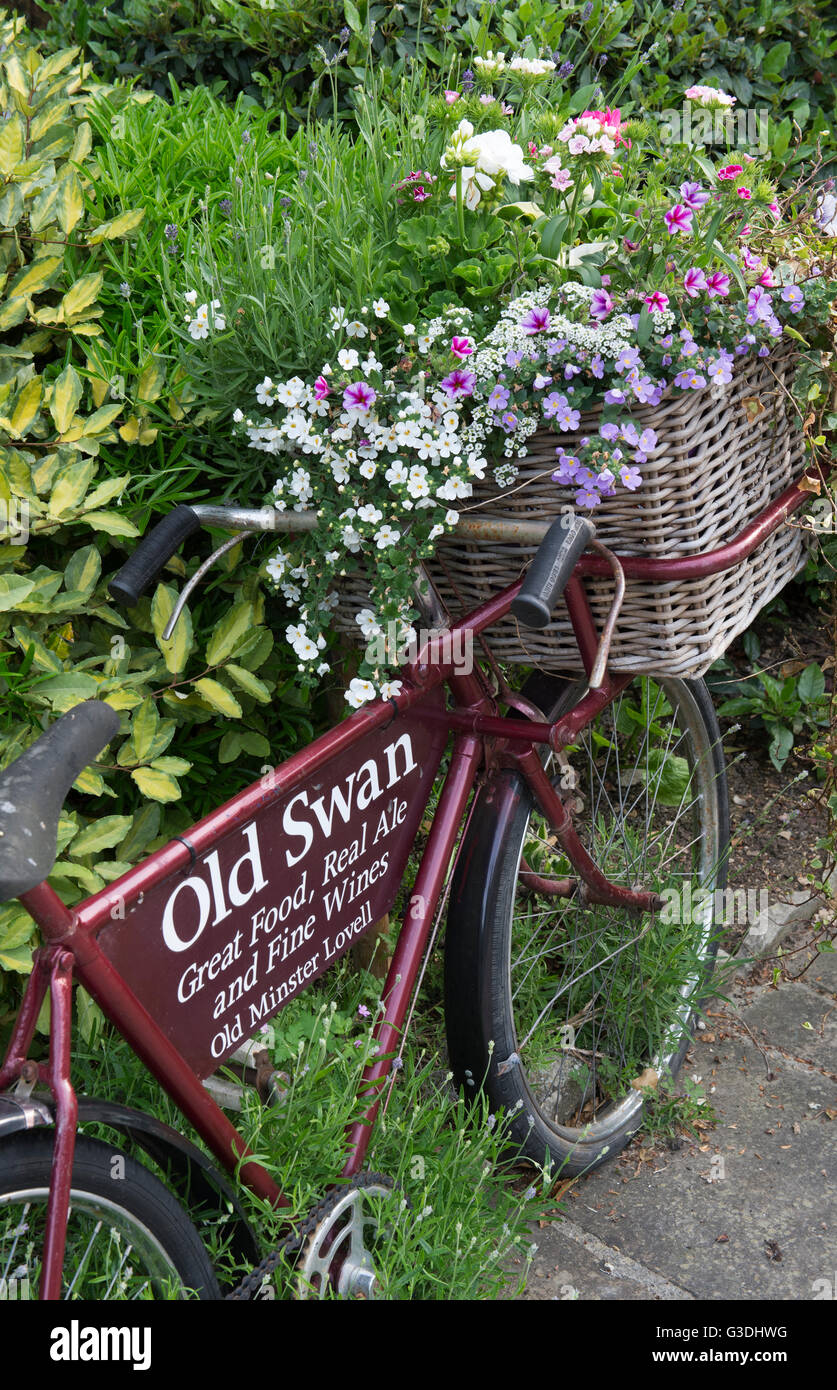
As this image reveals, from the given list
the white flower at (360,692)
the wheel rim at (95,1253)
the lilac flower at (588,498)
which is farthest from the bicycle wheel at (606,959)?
the wheel rim at (95,1253)

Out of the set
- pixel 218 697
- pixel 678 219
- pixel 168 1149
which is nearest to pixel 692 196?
pixel 678 219

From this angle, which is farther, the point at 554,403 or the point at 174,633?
the point at 174,633

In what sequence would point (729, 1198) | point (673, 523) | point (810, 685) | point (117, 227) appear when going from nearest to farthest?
point (673, 523) → point (117, 227) → point (729, 1198) → point (810, 685)

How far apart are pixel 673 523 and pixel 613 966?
1.12 metres

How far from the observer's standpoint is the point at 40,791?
4.04 feet

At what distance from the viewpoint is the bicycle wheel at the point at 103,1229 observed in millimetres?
→ 1337

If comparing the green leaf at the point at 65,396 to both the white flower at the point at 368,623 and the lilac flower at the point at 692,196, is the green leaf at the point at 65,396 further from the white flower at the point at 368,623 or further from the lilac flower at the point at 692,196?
the lilac flower at the point at 692,196

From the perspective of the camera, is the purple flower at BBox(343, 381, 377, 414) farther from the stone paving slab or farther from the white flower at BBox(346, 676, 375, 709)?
the stone paving slab

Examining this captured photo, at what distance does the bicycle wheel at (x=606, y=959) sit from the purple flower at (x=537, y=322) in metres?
0.76

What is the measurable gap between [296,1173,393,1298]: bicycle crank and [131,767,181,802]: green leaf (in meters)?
0.62

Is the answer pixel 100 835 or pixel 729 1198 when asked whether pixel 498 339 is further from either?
pixel 729 1198

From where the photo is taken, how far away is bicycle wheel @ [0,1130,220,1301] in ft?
4.39

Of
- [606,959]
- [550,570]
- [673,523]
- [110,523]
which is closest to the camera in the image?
[550,570]

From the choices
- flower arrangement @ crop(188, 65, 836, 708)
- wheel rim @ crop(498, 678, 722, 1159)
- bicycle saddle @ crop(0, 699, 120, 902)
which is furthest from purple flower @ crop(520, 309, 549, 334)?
wheel rim @ crop(498, 678, 722, 1159)
